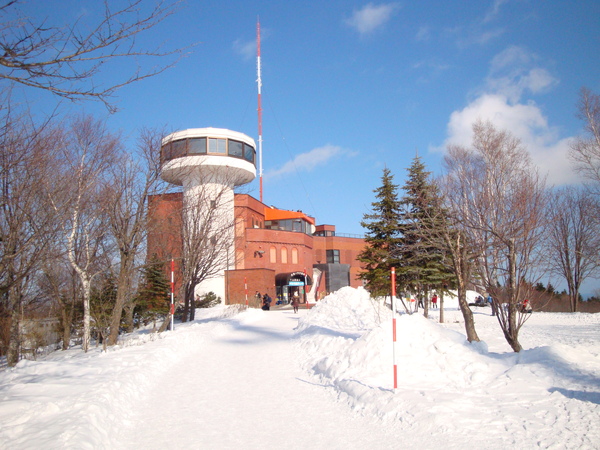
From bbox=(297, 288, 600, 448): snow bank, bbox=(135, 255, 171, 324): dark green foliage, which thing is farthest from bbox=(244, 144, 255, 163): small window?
bbox=(297, 288, 600, 448): snow bank

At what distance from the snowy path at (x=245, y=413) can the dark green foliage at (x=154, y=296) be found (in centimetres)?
1375

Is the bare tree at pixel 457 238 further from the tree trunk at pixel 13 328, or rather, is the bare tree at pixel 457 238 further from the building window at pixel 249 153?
the building window at pixel 249 153

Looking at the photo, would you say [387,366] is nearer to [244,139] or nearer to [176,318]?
[176,318]

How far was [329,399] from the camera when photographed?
8164mm

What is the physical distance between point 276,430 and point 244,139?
3757cm

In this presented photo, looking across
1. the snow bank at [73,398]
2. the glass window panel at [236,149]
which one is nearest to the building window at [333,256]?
the glass window panel at [236,149]

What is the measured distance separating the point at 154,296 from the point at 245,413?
21099mm

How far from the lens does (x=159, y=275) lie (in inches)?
1057

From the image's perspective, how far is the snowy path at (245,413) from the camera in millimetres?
5949

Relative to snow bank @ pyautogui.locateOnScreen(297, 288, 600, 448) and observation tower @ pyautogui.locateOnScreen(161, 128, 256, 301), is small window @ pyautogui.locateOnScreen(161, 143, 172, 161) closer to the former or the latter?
observation tower @ pyautogui.locateOnScreen(161, 128, 256, 301)

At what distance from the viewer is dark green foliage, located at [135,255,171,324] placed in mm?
25269

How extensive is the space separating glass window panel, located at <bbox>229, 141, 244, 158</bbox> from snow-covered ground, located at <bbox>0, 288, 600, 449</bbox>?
3049cm

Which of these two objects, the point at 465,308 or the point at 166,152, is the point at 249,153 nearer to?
the point at 166,152

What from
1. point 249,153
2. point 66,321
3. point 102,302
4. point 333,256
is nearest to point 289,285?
point 249,153
